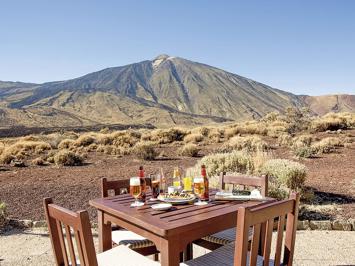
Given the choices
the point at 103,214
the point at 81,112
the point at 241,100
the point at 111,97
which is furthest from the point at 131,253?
the point at 241,100

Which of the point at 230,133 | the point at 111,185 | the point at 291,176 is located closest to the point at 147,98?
the point at 230,133

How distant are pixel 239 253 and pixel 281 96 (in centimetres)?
19051

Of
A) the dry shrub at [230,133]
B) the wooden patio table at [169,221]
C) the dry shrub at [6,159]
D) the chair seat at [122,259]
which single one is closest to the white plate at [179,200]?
the wooden patio table at [169,221]

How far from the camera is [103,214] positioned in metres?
3.03

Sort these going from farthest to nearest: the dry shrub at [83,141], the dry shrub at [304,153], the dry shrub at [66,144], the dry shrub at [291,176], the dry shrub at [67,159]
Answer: the dry shrub at [83,141] < the dry shrub at [66,144] < the dry shrub at [67,159] < the dry shrub at [304,153] < the dry shrub at [291,176]

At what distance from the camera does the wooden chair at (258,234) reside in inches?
81.0

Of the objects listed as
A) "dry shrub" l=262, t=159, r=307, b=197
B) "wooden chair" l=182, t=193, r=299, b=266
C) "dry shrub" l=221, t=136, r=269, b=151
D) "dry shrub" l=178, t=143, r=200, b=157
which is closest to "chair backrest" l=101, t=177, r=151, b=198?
"wooden chair" l=182, t=193, r=299, b=266

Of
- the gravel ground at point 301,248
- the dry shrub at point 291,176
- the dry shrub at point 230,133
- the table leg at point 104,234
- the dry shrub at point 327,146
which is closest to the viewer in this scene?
the table leg at point 104,234

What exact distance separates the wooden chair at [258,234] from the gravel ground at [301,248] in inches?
67.8

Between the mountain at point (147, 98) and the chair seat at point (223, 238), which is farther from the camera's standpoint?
the mountain at point (147, 98)

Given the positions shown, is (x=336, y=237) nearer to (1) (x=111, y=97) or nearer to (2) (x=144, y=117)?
(2) (x=144, y=117)

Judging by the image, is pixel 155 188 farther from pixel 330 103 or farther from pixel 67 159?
pixel 330 103

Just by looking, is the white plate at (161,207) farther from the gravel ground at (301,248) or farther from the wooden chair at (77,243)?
the gravel ground at (301,248)

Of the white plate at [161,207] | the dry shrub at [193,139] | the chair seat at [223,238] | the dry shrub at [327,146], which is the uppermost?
the white plate at [161,207]
